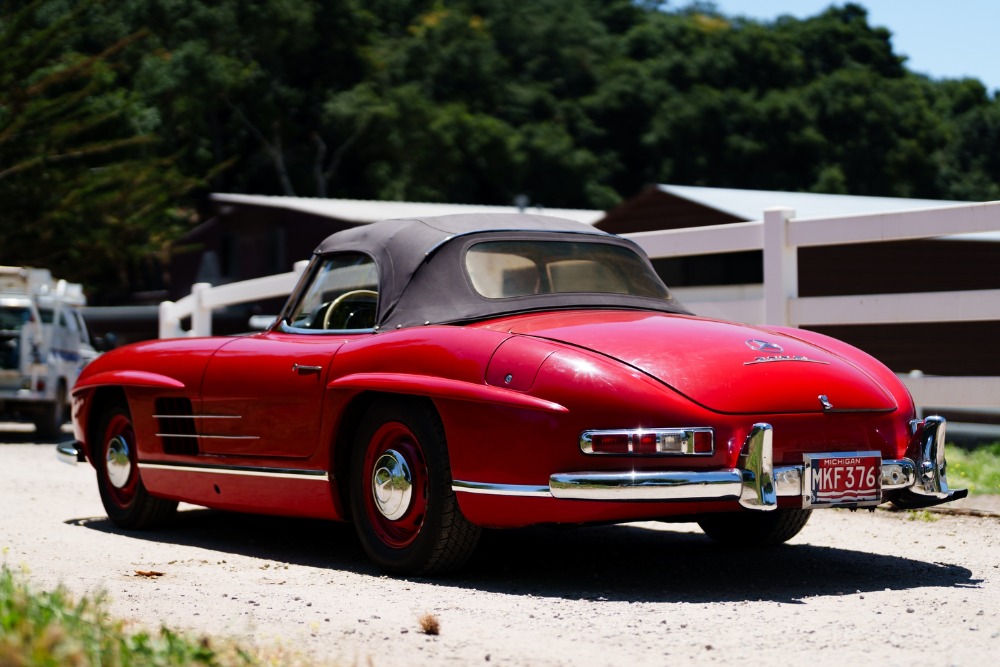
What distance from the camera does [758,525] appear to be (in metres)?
6.78

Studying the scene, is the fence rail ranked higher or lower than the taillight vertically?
higher

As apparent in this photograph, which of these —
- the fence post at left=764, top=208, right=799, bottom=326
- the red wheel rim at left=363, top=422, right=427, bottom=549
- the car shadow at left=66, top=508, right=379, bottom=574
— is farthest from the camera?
the fence post at left=764, top=208, right=799, bottom=326

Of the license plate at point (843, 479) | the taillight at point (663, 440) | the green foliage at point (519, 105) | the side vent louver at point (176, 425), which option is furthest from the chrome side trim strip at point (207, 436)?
the green foliage at point (519, 105)

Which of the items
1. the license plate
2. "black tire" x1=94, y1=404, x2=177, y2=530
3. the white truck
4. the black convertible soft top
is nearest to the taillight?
the license plate

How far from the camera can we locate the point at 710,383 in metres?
5.38

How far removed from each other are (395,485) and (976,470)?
14.3ft

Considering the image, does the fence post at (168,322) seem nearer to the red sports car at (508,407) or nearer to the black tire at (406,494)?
the red sports car at (508,407)

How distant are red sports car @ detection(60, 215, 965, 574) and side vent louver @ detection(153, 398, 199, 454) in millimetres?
12

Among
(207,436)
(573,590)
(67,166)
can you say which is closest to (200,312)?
(207,436)

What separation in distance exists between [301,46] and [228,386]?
5144 centimetres

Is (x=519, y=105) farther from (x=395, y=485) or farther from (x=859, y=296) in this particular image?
(x=395, y=485)

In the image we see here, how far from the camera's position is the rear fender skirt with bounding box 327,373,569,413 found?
17.6 ft

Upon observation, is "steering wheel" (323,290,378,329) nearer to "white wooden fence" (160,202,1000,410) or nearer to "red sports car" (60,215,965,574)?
"red sports car" (60,215,965,574)

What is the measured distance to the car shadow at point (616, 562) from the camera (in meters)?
5.64
